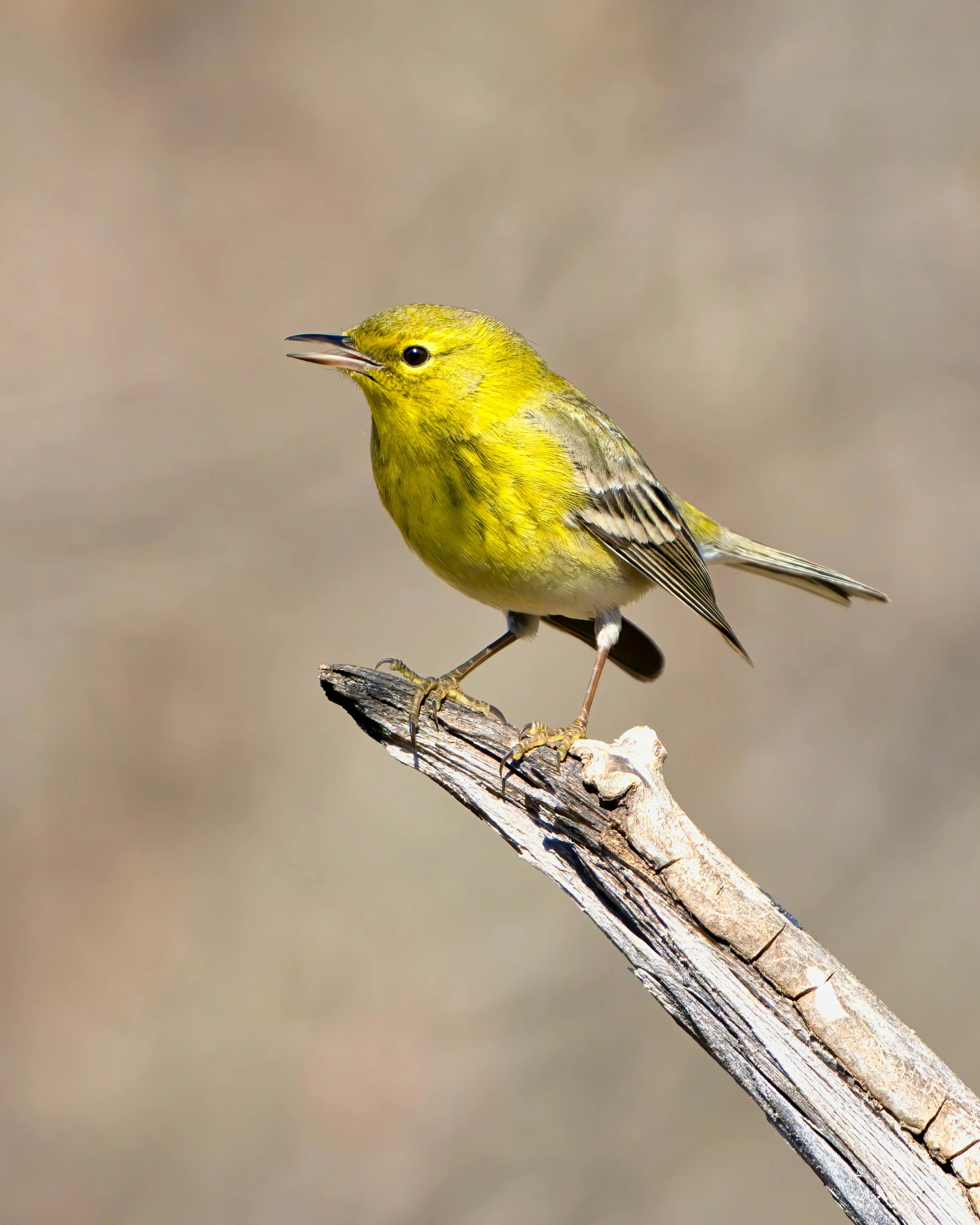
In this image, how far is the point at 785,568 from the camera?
5680mm

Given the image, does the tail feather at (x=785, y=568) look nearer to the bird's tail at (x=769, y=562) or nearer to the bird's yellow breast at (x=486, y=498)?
the bird's tail at (x=769, y=562)

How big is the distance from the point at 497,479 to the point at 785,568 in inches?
72.4

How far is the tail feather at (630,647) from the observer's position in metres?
5.36

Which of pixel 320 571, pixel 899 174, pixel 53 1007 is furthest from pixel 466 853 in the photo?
pixel 899 174

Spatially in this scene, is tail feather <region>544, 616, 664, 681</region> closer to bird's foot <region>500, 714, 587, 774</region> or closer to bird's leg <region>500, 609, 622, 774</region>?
bird's leg <region>500, 609, 622, 774</region>

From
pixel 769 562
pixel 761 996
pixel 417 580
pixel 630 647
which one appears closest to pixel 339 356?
pixel 630 647

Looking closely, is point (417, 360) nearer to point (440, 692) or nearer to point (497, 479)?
point (497, 479)

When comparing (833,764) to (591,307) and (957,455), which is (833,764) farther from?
(591,307)

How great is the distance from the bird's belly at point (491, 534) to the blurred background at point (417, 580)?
10.4ft

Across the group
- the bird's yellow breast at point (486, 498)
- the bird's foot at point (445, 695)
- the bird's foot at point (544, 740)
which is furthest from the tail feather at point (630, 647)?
the bird's foot at point (544, 740)

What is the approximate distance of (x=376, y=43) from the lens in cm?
948

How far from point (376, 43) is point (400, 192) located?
1377 mm

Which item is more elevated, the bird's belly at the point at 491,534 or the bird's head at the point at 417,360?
the bird's head at the point at 417,360

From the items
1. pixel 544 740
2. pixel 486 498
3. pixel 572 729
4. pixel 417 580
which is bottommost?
pixel 544 740
